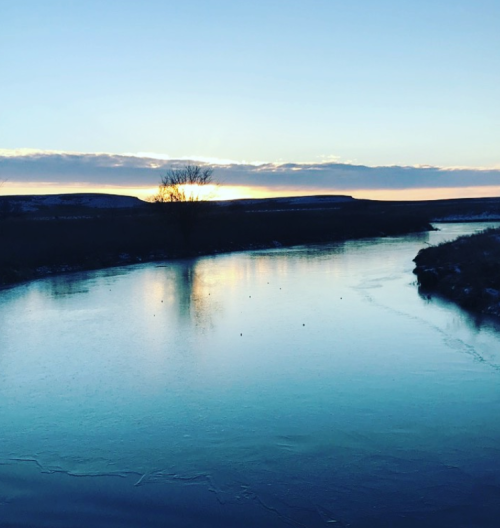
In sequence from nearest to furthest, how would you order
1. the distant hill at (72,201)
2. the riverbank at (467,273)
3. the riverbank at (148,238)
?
the riverbank at (467,273) < the riverbank at (148,238) < the distant hill at (72,201)

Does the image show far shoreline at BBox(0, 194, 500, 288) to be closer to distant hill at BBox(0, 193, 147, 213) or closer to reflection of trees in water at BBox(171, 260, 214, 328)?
reflection of trees in water at BBox(171, 260, 214, 328)

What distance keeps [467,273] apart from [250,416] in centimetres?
1437

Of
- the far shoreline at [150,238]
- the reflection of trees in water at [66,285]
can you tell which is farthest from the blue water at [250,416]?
the far shoreline at [150,238]

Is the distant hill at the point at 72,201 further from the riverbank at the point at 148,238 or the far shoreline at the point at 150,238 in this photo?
the far shoreline at the point at 150,238

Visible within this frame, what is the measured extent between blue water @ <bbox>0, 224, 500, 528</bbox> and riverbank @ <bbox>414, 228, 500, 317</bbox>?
3.37 feet

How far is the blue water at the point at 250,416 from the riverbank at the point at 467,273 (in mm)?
1026

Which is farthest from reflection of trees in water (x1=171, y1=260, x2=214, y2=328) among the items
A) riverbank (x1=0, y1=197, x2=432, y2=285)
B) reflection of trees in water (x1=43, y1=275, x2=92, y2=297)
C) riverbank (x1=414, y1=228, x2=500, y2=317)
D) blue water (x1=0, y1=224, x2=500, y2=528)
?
riverbank (x1=414, y1=228, x2=500, y2=317)

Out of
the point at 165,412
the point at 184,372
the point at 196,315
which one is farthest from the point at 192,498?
the point at 196,315

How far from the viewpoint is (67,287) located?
23.5 metres

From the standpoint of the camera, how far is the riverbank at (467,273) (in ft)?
57.6

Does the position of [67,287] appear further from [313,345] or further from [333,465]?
[333,465]

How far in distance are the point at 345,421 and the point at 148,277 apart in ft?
60.9

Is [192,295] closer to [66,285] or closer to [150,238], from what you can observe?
[66,285]

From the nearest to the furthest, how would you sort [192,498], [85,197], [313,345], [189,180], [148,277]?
[192,498] → [313,345] → [148,277] → [189,180] → [85,197]
